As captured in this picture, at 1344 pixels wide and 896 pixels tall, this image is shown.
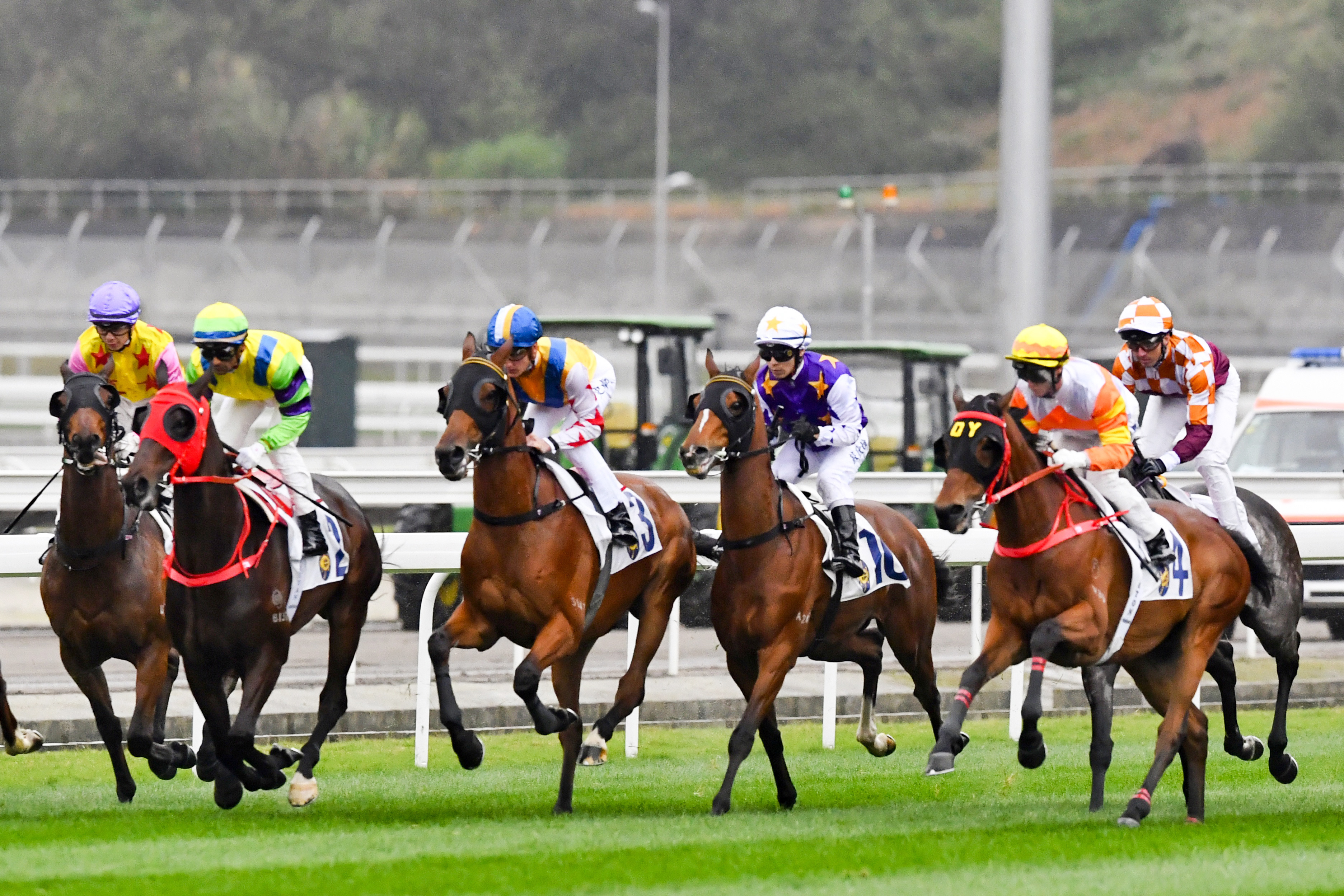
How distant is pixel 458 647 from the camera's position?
720cm

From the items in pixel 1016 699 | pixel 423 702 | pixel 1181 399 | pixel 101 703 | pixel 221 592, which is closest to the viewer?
pixel 221 592

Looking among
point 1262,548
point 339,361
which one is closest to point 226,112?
point 339,361

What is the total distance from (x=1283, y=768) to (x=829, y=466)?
2133 mm

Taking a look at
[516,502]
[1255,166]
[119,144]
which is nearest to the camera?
[516,502]

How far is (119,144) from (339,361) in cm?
2974

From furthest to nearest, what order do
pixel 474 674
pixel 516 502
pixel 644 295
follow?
pixel 644 295 < pixel 474 674 < pixel 516 502

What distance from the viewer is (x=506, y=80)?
5262cm

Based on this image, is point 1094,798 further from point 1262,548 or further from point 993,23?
point 993,23

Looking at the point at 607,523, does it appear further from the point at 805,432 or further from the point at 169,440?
the point at 169,440

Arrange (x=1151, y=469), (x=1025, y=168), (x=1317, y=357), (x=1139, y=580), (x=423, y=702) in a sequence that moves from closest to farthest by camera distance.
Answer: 1. (x=1139, y=580)
2. (x=1151, y=469)
3. (x=423, y=702)
4. (x=1025, y=168)
5. (x=1317, y=357)

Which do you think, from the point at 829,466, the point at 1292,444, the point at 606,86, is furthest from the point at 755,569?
the point at 606,86

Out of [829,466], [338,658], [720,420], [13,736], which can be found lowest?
[13,736]

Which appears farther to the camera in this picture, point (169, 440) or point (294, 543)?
point (294, 543)

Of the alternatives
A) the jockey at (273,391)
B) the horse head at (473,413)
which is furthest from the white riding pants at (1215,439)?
the jockey at (273,391)
